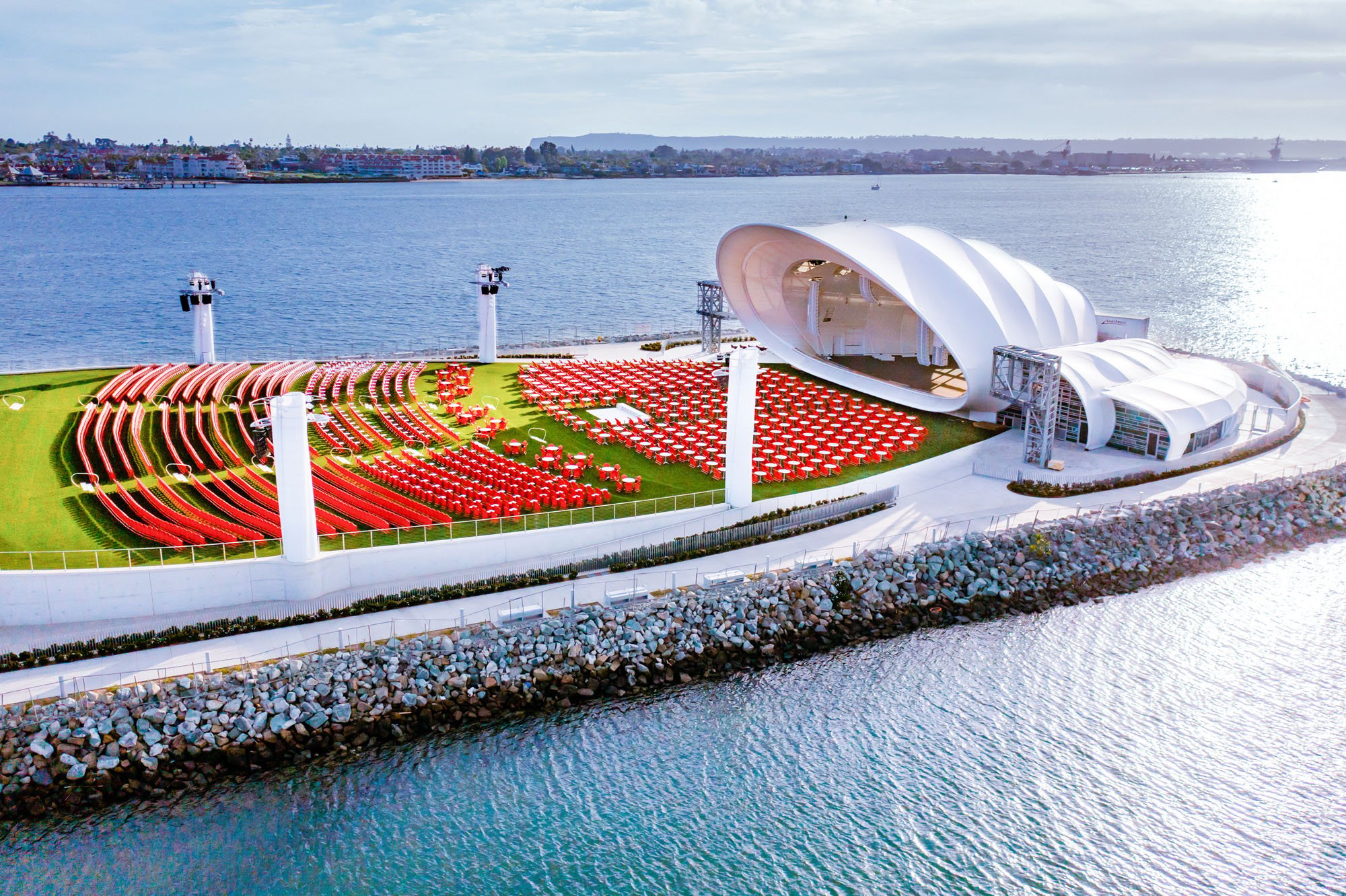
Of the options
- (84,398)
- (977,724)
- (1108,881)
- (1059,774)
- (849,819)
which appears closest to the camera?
(1108,881)

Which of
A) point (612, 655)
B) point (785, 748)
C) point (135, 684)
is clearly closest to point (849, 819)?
point (785, 748)

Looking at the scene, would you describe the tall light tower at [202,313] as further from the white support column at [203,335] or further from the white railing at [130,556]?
the white railing at [130,556]

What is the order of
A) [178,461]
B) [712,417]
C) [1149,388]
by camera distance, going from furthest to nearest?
[712,417] → [1149,388] → [178,461]

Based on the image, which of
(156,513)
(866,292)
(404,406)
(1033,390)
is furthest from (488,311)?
(1033,390)

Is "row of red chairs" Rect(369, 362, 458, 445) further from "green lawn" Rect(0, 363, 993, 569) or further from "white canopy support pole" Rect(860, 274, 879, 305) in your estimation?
"white canopy support pole" Rect(860, 274, 879, 305)

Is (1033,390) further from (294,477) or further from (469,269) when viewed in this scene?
(469,269)

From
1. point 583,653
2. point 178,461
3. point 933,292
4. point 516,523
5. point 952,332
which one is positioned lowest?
point 583,653

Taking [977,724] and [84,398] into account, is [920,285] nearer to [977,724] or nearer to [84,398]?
[977,724]
